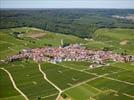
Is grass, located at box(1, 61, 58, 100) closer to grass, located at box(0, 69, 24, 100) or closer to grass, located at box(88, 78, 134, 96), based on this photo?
grass, located at box(0, 69, 24, 100)

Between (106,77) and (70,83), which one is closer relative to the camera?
(70,83)

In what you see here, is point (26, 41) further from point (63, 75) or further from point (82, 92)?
point (82, 92)

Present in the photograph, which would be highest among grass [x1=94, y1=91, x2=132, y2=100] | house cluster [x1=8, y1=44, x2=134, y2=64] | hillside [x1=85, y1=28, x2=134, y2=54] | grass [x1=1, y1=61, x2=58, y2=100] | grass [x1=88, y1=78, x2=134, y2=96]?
grass [x1=94, y1=91, x2=132, y2=100]

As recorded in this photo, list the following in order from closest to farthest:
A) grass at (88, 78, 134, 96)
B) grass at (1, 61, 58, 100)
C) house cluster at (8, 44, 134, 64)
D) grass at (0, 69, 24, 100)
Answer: grass at (0, 69, 24, 100) < grass at (1, 61, 58, 100) < grass at (88, 78, 134, 96) < house cluster at (8, 44, 134, 64)

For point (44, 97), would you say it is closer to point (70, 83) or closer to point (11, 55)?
point (70, 83)

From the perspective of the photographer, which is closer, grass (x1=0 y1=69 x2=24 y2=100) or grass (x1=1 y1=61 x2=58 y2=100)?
grass (x1=0 y1=69 x2=24 y2=100)

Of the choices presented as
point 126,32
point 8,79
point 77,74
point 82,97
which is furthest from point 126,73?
point 126,32

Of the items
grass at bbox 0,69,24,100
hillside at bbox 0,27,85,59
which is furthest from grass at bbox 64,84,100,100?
hillside at bbox 0,27,85,59

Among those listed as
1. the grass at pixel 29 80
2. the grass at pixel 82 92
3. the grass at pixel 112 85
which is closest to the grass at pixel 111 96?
the grass at pixel 82 92
